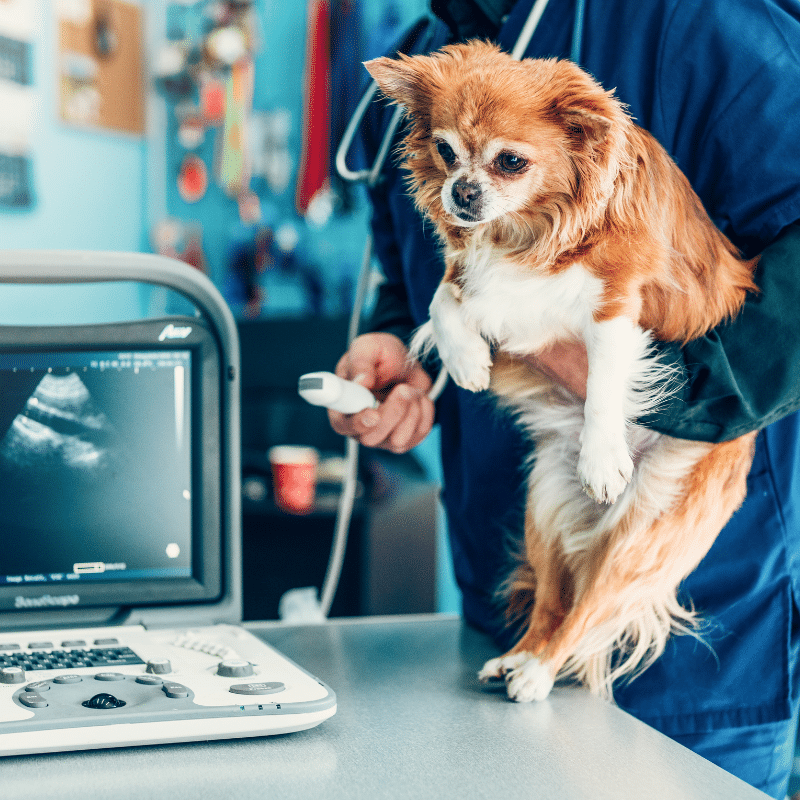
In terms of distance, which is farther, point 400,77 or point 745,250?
point 745,250

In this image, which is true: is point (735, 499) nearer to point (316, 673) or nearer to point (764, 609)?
point (764, 609)

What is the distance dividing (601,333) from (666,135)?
23 cm

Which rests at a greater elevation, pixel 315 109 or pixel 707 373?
pixel 315 109

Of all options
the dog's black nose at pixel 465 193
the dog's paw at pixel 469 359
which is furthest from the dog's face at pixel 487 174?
the dog's paw at pixel 469 359

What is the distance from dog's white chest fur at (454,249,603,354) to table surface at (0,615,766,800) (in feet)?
1.08

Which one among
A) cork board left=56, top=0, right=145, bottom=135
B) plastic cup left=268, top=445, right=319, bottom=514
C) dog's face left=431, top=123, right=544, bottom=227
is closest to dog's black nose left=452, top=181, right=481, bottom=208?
dog's face left=431, top=123, right=544, bottom=227

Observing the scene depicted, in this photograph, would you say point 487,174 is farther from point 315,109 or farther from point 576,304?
point 315,109

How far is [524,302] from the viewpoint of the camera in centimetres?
67

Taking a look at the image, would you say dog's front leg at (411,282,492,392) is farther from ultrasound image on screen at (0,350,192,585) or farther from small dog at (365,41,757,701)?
ultrasound image on screen at (0,350,192,585)

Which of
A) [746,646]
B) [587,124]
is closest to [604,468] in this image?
[587,124]

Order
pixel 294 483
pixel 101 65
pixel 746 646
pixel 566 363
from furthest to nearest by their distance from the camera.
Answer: pixel 101 65
pixel 294 483
pixel 746 646
pixel 566 363

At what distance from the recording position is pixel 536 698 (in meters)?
0.79

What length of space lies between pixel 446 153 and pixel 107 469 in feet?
1.58

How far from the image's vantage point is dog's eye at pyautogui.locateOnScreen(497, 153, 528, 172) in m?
0.63
